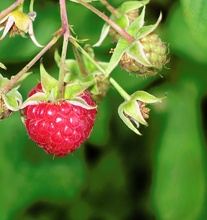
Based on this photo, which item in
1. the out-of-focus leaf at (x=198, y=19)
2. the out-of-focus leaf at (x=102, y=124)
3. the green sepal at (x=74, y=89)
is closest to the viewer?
the green sepal at (x=74, y=89)

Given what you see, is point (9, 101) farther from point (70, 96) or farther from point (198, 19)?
point (198, 19)

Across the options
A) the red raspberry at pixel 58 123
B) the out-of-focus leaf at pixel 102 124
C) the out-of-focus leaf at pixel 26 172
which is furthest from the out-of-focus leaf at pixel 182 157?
the red raspberry at pixel 58 123

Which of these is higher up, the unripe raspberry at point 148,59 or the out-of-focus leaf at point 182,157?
the unripe raspberry at point 148,59

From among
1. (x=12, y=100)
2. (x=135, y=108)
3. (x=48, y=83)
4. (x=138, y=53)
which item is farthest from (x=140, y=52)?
(x=12, y=100)

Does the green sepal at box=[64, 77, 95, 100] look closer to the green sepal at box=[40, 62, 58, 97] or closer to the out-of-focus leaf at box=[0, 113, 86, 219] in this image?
the green sepal at box=[40, 62, 58, 97]

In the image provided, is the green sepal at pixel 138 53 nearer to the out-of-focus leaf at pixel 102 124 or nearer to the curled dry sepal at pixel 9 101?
the curled dry sepal at pixel 9 101

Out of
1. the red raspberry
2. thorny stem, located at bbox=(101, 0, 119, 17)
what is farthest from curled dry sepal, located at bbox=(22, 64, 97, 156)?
thorny stem, located at bbox=(101, 0, 119, 17)
